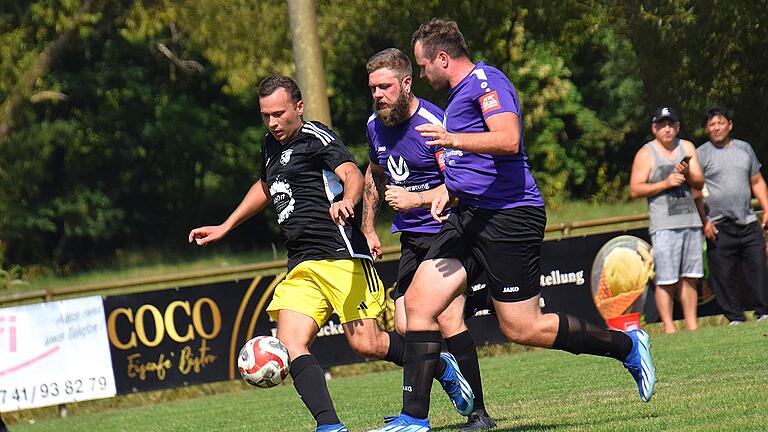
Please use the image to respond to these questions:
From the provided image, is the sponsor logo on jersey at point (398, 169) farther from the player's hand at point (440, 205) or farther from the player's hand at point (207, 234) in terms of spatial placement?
the player's hand at point (207, 234)

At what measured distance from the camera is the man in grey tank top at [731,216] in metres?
13.5

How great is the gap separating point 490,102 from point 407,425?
1676 mm

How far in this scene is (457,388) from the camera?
7.42 m

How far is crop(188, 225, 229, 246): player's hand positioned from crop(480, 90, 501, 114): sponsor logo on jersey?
203cm

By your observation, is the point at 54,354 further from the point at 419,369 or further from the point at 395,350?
the point at 419,369

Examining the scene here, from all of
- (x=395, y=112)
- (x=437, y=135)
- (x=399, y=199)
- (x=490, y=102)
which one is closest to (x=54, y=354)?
(x=395, y=112)

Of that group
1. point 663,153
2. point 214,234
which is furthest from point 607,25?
point 214,234

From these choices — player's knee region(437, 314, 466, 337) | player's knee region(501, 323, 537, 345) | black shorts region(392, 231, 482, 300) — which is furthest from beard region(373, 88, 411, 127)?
player's knee region(501, 323, 537, 345)

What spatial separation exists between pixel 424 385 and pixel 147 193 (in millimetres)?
38830

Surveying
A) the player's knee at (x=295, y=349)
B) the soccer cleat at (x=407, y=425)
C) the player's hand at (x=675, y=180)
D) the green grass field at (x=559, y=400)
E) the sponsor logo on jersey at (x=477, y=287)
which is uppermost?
the player's hand at (x=675, y=180)

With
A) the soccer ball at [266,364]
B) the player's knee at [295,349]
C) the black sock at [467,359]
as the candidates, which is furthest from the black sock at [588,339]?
the soccer ball at [266,364]

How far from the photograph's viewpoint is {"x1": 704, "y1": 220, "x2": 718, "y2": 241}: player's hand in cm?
1354

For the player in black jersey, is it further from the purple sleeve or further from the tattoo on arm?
the purple sleeve

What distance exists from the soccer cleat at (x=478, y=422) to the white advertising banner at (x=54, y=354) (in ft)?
21.9
